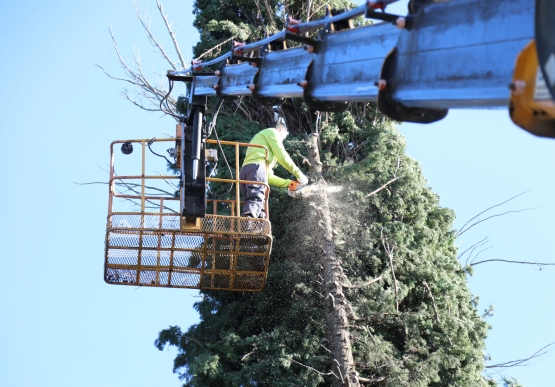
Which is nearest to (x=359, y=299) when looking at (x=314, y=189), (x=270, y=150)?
(x=314, y=189)

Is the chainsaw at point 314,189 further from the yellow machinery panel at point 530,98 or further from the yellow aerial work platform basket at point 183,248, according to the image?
the yellow machinery panel at point 530,98

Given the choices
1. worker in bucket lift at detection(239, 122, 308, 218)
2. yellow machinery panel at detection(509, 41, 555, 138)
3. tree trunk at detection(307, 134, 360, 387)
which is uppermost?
worker in bucket lift at detection(239, 122, 308, 218)

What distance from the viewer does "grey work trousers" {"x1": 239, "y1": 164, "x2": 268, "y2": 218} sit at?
1196 centimetres

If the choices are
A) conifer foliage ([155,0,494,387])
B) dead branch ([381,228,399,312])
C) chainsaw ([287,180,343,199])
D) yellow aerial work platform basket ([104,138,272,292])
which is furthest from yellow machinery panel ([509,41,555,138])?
dead branch ([381,228,399,312])

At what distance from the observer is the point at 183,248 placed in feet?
38.3

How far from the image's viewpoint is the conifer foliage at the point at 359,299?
50.2 feet

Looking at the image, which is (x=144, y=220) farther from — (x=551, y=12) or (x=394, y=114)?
(x=551, y=12)

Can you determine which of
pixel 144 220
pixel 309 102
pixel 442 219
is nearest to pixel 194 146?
pixel 144 220

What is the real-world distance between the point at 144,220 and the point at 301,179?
6.77ft

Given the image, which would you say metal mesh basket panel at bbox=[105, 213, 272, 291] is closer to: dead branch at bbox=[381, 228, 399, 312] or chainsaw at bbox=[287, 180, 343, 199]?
chainsaw at bbox=[287, 180, 343, 199]

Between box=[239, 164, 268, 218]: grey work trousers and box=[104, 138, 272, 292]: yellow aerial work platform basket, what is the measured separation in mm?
304

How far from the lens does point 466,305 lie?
17.0 m

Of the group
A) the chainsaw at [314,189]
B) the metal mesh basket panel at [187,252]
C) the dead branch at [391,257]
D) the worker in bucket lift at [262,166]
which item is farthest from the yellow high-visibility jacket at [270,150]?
the dead branch at [391,257]

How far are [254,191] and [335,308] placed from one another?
3736mm
